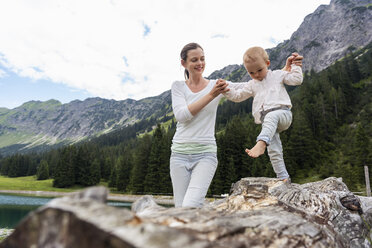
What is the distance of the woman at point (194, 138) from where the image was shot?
11.2 feet

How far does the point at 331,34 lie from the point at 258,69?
20872cm

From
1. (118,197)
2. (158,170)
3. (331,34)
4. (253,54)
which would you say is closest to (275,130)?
(253,54)

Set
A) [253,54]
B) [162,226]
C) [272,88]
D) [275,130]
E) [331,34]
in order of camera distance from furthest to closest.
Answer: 1. [331,34]
2. [272,88]
3. [253,54]
4. [275,130]
5. [162,226]

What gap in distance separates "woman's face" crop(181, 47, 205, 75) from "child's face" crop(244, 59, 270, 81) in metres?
1.69

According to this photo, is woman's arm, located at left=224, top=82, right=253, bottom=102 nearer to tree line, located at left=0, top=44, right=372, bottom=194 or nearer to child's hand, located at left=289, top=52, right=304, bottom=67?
child's hand, located at left=289, top=52, right=304, bottom=67

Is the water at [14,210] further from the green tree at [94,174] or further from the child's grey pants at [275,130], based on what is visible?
the green tree at [94,174]

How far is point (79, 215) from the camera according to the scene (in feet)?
3.82

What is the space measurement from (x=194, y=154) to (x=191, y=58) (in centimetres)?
164

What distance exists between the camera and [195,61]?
3.96m

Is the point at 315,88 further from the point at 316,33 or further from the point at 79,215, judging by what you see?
the point at 316,33

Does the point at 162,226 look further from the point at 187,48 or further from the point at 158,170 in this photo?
the point at 158,170

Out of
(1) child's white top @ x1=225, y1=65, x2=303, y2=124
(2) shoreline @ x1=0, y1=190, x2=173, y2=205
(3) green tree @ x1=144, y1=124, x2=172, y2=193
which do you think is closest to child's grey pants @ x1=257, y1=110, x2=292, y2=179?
(1) child's white top @ x1=225, y1=65, x2=303, y2=124

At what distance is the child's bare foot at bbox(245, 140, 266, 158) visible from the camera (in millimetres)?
3820

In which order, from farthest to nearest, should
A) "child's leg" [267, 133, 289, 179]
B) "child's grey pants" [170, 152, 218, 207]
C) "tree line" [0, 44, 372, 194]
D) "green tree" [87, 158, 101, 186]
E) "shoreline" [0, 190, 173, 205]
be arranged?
1. "green tree" [87, 158, 101, 186]
2. "tree line" [0, 44, 372, 194]
3. "shoreline" [0, 190, 173, 205]
4. "child's leg" [267, 133, 289, 179]
5. "child's grey pants" [170, 152, 218, 207]
